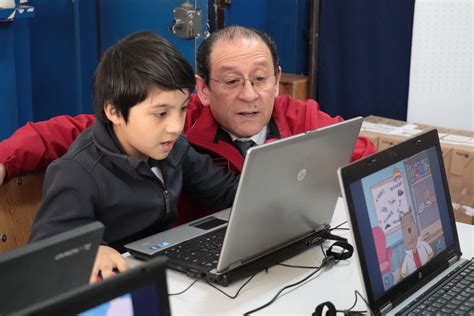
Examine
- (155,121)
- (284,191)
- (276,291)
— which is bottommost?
(276,291)

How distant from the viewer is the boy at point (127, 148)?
5.43 feet

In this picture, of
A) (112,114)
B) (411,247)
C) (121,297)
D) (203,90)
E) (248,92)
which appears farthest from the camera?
(203,90)

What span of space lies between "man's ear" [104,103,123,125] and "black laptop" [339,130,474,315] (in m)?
0.68

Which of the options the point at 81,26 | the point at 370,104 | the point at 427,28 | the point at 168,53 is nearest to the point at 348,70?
the point at 370,104

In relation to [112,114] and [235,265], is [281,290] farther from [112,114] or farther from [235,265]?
[112,114]

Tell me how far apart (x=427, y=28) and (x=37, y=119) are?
6.71ft

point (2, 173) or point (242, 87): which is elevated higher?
point (242, 87)

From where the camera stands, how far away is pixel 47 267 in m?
0.89

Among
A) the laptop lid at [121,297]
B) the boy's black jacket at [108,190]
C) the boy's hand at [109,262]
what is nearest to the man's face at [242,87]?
the boy's black jacket at [108,190]

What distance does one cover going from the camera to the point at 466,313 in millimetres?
1363

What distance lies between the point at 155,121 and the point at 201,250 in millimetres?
321

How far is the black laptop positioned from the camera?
4.21 feet

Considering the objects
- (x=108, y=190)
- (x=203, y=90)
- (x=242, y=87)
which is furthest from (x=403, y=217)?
(x=203, y=90)

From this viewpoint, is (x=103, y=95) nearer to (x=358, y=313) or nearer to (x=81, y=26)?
(x=358, y=313)
